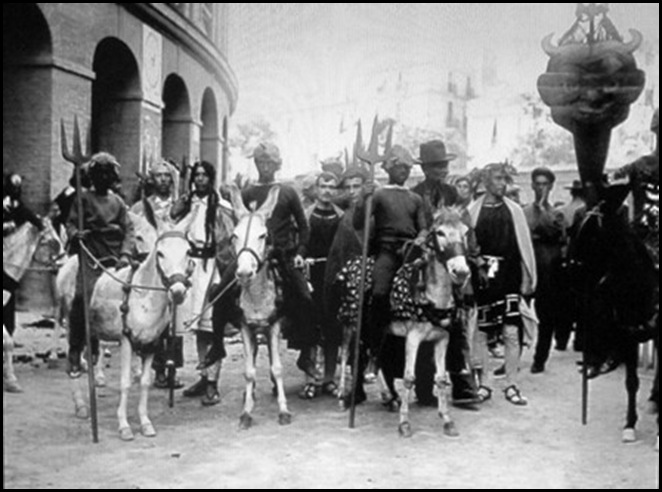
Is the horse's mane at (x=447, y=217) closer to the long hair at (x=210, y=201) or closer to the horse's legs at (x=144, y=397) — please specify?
the long hair at (x=210, y=201)

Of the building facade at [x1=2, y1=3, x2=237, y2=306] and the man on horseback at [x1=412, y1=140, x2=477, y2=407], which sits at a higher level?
the building facade at [x1=2, y1=3, x2=237, y2=306]

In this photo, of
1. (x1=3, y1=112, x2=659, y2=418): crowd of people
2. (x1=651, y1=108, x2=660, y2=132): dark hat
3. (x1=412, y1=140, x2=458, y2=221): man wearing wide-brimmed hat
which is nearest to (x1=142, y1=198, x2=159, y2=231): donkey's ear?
(x1=3, y1=112, x2=659, y2=418): crowd of people

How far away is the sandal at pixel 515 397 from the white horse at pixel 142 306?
2.46 meters

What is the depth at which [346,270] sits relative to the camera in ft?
18.0

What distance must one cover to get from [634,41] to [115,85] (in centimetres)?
400

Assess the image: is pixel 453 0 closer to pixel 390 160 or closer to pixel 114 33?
pixel 390 160

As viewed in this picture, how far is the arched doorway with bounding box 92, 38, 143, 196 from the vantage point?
5.90 metres

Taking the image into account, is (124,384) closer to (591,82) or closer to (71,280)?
(71,280)

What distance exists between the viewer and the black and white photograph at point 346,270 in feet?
14.2

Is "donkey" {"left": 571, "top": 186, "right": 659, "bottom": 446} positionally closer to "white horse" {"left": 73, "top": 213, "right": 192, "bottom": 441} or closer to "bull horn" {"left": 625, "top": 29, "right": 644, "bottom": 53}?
"bull horn" {"left": 625, "top": 29, "right": 644, "bottom": 53}

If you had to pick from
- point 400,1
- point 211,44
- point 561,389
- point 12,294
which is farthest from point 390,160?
point 12,294

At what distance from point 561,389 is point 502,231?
1.30 metres

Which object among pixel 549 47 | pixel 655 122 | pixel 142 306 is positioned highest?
pixel 549 47

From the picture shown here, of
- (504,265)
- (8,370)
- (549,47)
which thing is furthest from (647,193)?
(8,370)
